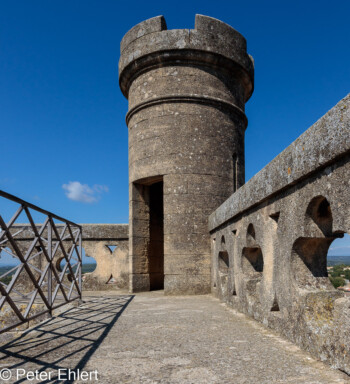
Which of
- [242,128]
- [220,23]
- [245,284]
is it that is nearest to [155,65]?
[220,23]

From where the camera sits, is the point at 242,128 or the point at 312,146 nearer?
the point at 312,146

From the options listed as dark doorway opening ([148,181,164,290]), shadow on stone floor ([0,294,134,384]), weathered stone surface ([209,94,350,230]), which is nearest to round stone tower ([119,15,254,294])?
dark doorway opening ([148,181,164,290])

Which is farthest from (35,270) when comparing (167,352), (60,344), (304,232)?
(304,232)

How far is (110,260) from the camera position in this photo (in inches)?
353

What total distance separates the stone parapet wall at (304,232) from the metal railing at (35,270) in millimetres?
2383

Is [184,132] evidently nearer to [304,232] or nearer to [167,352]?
[304,232]

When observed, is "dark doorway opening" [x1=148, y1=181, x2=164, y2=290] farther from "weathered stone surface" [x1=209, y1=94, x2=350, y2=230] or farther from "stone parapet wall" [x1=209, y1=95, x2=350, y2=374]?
"weathered stone surface" [x1=209, y1=94, x2=350, y2=230]

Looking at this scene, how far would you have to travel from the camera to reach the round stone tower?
292 inches

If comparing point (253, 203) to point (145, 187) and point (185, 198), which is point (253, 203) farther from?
point (145, 187)

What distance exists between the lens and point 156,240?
33.0ft

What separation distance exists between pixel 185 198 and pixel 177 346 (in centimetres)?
462

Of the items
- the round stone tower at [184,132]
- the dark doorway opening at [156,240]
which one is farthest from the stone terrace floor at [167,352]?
the dark doorway opening at [156,240]

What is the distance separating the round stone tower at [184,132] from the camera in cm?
743

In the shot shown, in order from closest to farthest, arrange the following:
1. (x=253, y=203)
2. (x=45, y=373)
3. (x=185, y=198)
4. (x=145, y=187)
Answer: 1. (x=45, y=373)
2. (x=253, y=203)
3. (x=185, y=198)
4. (x=145, y=187)
